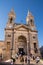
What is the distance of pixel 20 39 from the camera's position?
34000 millimetres

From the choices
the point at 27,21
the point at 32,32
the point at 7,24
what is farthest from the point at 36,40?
the point at 7,24

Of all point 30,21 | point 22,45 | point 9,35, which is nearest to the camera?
point 9,35

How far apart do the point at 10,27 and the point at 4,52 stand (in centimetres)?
735

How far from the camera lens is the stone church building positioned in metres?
31.3

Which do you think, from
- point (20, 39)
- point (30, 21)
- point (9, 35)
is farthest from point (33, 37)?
point (9, 35)

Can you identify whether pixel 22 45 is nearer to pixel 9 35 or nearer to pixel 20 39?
pixel 20 39

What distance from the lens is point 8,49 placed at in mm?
30875

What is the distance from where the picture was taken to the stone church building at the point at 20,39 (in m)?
31.3

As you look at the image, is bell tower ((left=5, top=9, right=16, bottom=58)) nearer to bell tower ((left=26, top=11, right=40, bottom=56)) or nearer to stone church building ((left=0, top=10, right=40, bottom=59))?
stone church building ((left=0, top=10, right=40, bottom=59))

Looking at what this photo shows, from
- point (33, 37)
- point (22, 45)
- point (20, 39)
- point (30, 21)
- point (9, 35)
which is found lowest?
point (22, 45)

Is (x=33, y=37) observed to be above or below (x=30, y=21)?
below

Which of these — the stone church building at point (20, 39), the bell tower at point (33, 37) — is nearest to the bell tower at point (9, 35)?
the stone church building at point (20, 39)

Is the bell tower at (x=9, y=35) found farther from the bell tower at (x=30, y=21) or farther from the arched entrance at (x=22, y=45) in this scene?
the bell tower at (x=30, y=21)

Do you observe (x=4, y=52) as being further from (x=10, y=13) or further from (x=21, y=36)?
(x=10, y=13)
